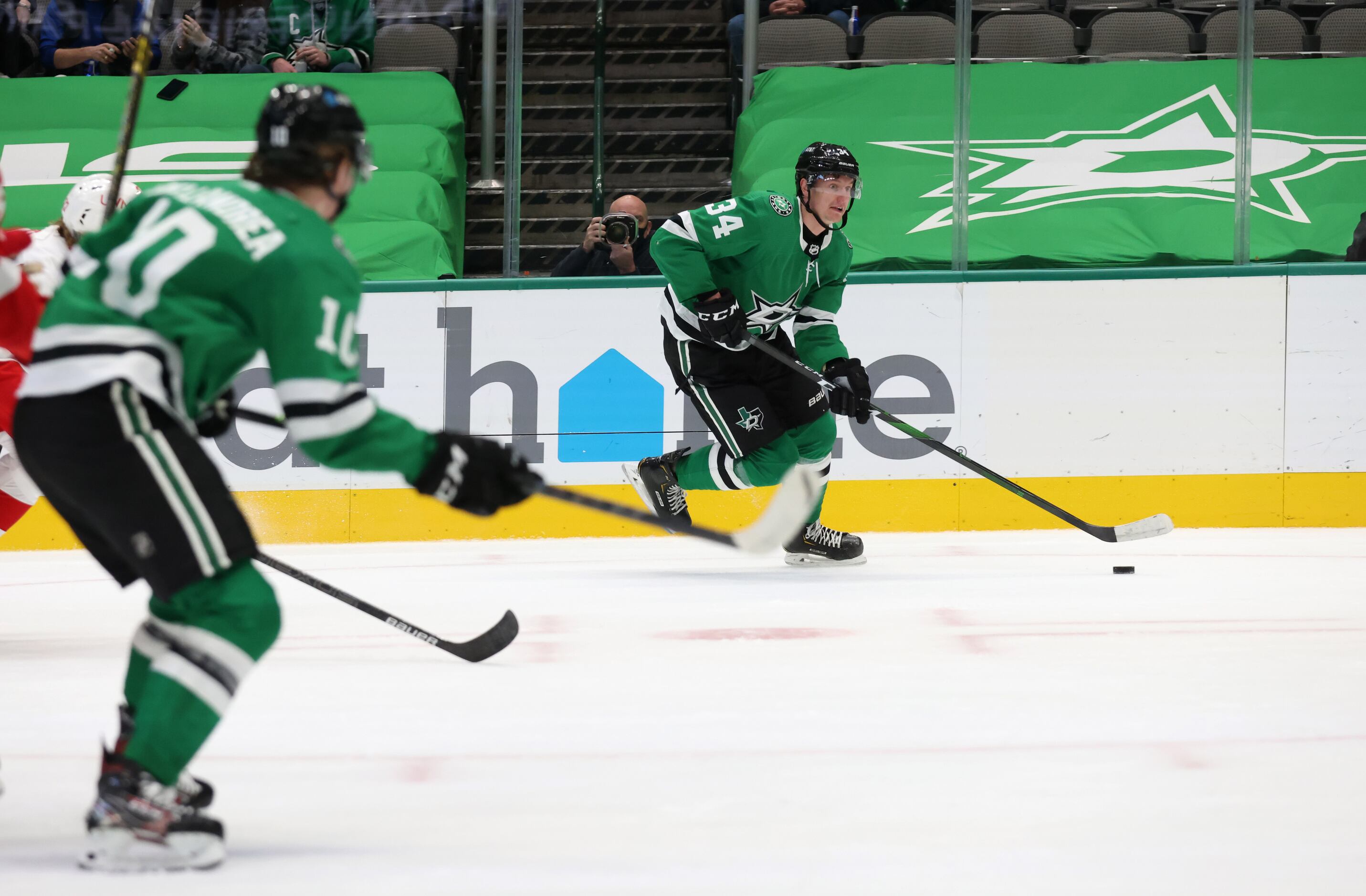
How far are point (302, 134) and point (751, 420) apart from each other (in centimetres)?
307

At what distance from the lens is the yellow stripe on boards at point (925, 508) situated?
554cm

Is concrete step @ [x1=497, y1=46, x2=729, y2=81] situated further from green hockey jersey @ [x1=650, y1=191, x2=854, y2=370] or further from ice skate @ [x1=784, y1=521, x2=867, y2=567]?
ice skate @ [x1=784, y1=521, x2=867, y2=567]

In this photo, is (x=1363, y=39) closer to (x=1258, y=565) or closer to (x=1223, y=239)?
(x=1223, y=239)

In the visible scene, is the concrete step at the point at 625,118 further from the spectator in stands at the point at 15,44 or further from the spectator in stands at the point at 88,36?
the spectator in stands at the point at 15,44

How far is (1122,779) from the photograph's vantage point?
194 centimetres

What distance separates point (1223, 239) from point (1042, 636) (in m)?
3.04

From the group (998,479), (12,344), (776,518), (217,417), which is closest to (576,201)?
(998,479)

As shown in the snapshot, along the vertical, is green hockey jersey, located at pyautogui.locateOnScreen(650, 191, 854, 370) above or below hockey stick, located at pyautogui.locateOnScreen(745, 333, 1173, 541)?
above

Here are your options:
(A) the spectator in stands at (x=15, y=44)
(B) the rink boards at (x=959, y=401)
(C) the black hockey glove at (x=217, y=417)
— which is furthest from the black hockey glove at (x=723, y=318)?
(A) the spectator in stands at (x=15, y=44)

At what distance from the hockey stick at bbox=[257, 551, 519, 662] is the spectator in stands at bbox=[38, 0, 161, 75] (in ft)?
13.8

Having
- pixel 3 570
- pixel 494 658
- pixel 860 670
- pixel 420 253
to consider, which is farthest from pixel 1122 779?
pixel 420 253

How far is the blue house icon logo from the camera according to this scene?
18.5 feet

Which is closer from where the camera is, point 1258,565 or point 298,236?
point 298,236

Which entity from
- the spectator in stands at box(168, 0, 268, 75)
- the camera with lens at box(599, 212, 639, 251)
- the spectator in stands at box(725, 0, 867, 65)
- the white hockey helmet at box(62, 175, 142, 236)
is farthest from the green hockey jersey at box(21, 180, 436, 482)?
the spectator in stands at box(168, 0, 268, 75)
